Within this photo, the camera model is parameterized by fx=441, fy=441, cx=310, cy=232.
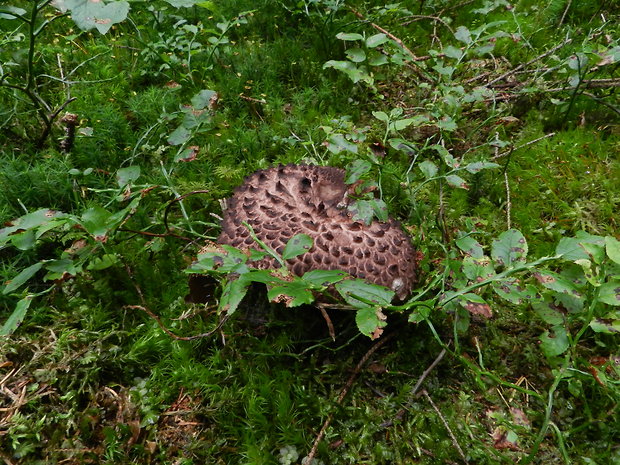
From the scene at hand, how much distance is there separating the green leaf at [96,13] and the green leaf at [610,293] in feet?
9.07

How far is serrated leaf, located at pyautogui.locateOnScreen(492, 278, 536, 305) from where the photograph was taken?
2.25m

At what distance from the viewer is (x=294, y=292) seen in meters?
1.88

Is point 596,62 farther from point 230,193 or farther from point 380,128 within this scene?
point 230,193

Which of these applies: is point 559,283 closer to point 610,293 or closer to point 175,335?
point 610,293

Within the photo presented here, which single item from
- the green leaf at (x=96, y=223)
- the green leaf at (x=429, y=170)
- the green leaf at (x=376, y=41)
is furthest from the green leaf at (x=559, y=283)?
the green leaf at (x=376, y=41)

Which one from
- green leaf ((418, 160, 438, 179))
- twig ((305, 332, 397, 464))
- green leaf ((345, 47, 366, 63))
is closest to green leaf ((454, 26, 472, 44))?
green leaf ((345, 47, 366, 63))

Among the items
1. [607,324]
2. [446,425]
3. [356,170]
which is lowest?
[446,425]

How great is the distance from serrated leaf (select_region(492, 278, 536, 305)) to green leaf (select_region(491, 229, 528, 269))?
0.30 ft

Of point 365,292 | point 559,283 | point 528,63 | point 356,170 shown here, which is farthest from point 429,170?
point 528,63

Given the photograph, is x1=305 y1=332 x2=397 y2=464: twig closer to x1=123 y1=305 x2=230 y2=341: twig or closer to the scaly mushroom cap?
the scaly mushroom cap

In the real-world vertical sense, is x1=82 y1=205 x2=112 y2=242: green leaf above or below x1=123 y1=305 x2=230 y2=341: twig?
above

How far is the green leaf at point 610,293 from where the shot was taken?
2.15 meters

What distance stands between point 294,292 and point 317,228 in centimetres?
77

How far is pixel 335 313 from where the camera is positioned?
2.66m
